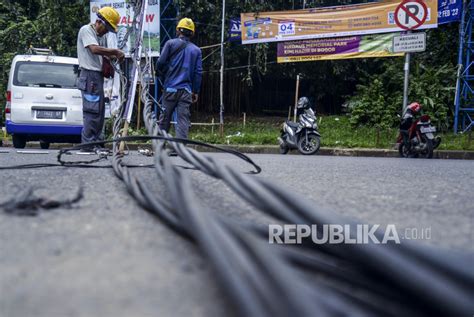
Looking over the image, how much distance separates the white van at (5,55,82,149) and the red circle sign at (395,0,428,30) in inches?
240

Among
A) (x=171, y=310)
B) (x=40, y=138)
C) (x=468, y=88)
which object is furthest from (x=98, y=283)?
(x=468, y=88)

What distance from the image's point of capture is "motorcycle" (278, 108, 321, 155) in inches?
339

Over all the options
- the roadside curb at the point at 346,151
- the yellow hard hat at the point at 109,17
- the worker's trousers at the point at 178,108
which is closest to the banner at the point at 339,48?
the roadside curb at the point at 346,151

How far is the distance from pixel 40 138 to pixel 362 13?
7.46m

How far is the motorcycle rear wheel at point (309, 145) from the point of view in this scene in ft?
28.2

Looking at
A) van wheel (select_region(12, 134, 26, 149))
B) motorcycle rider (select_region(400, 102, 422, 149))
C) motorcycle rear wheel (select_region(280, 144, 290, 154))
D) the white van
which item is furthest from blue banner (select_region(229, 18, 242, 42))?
van wheel (select_region(12, 134, 26, 149))

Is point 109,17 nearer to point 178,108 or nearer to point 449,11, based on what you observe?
point 178,108

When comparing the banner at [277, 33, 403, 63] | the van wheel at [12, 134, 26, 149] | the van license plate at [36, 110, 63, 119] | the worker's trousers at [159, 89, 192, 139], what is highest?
the banner at [277, 33, 403, 63]

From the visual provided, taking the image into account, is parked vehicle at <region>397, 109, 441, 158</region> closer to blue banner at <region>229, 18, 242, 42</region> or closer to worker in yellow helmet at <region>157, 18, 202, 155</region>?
worker in yellow helmet at <region>157, 18, 202, 155</region>

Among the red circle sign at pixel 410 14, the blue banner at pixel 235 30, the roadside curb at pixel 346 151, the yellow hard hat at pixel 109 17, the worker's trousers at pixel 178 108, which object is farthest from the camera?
the blue banner at pixel 235 30

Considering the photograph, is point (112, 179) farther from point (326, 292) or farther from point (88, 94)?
point (88, 94)

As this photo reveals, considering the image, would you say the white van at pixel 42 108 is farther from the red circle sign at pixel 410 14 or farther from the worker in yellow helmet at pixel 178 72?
the red circle sign at pixel 410 14

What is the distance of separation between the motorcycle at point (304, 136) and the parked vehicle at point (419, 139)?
1.46 meters

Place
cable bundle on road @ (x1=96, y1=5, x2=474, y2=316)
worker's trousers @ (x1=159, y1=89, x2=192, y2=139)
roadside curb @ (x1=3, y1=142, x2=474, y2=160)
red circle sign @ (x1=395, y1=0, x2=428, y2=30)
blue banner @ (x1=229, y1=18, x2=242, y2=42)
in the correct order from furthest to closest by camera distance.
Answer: blue banner @ (x1=229, y1=18, x2=242, y2=42)
red circle sign @ (x1=395, y1=0, x2=428, y2=30)
roadside curb @ (x1=3, y1=142, x2=474, y2=160)
worker's trousers @ (x1=159, y1=89, x2=192, y2=139)
cable bundle on road @ (x1=96, y1=5, x2=474, y2=316)
